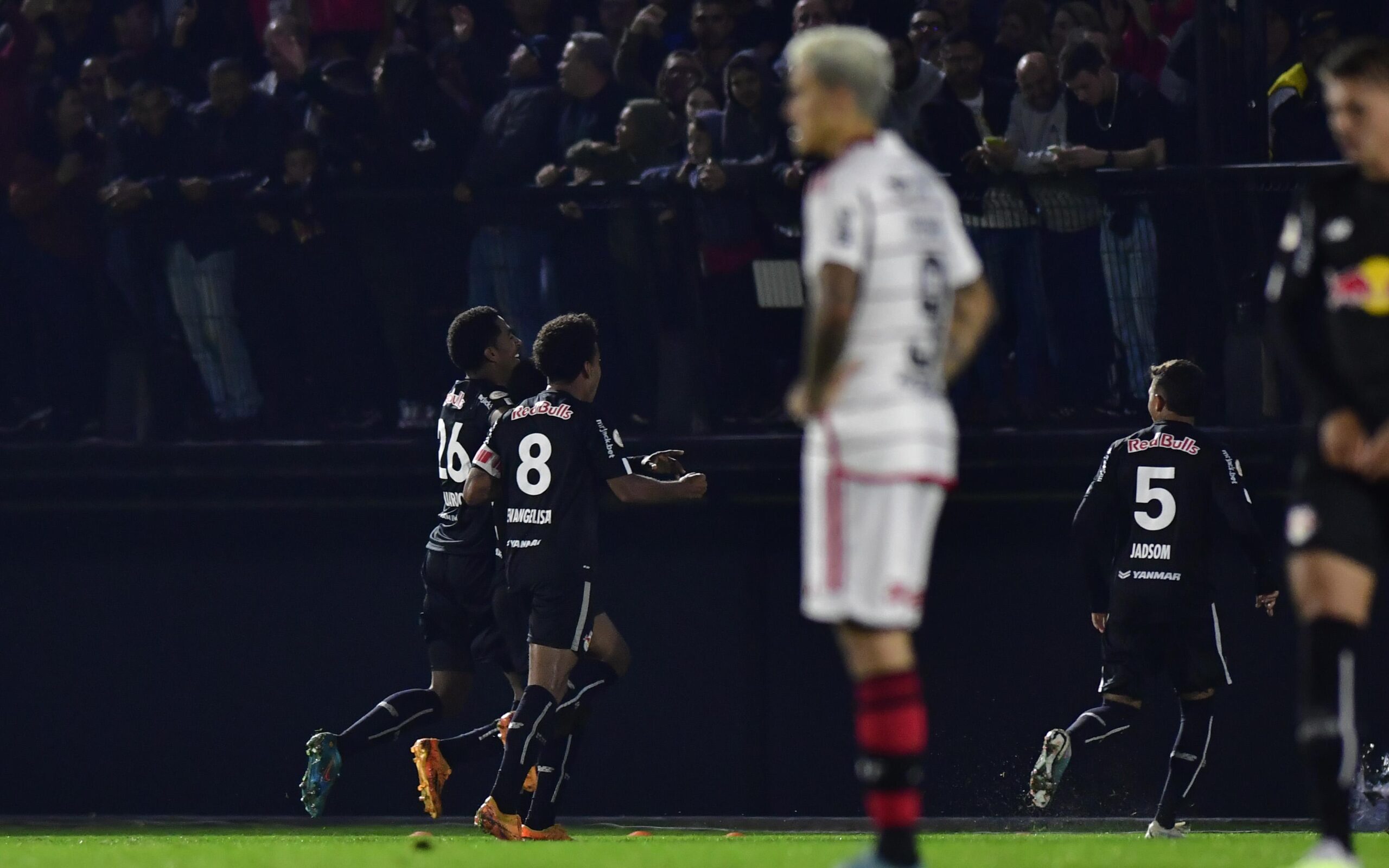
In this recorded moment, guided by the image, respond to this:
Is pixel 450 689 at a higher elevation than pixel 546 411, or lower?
Answer: lower

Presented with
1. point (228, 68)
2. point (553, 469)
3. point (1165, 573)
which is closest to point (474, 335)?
point (553, 469)

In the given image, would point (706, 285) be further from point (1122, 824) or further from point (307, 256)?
point (1122, 824)

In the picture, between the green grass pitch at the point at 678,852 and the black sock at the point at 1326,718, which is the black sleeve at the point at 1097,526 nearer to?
the green grass pitch at the point at 678,852

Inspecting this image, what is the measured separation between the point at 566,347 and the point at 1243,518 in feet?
9.97

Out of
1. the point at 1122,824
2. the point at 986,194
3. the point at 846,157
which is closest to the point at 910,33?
the point at 986,194

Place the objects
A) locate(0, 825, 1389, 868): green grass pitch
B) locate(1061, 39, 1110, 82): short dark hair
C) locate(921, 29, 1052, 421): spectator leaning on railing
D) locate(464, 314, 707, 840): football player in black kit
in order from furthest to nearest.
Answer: locate(921, 29, 1052, 421): spectator leaning on railing, locate(1061, 39, 1110, 82): short dark hair, locate(464, 314, 707, 840): football player in black kit, locate(0, 825, 1389, 868): green grass pitch

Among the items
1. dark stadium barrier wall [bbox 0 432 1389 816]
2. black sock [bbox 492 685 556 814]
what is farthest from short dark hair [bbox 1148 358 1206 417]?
black sock [bbox 492 685 556 814]

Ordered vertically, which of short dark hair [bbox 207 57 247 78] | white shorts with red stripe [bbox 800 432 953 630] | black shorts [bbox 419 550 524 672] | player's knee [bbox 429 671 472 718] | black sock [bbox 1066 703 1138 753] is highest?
short dark hair [bbox 207 57 247 78]

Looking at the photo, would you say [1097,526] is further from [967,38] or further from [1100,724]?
[967,38]

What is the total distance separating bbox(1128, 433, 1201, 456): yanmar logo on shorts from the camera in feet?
32.2

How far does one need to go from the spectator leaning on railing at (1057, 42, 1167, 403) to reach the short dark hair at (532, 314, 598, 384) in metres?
3.29

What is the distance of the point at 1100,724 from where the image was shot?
392 inches

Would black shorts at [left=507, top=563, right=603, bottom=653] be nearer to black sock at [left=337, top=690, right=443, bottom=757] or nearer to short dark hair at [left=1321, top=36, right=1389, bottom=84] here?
black sock at [left=337, top=690, right=443, bottom=757]

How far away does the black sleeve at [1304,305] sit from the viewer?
5254 millimetres
